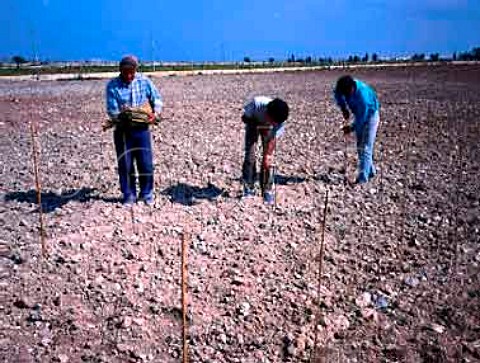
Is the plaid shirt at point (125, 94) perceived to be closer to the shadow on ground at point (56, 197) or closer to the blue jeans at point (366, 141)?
the shadow on ground at point (56, 197)

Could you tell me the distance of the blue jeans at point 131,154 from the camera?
228 inches

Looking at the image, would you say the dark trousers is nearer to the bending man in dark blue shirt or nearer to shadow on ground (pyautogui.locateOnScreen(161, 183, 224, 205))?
shadow on ground (pyautogui.locateOnScreen(161, 183, 224, 205))

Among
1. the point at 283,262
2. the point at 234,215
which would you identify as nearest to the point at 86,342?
the point at 283,262

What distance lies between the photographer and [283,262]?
4957mm

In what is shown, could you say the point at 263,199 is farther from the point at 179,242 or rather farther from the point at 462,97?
the point at 462,97

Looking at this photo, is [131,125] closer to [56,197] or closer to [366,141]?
[56,197]

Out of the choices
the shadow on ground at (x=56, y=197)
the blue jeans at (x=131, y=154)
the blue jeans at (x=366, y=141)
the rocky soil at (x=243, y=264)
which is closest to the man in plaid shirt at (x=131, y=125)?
the blue jeans at (x=131, y=154)

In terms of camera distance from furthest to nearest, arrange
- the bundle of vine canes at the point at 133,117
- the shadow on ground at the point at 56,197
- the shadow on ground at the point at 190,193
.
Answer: the shadow on ground at the point at 190,193, the shadow on ground at the point at 56,197, the bundle of vine canes at the point at 133,117

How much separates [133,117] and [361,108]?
9.17ft

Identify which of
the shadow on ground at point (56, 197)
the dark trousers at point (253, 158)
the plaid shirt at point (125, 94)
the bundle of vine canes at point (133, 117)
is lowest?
the shadow on ground at point (56, 197)

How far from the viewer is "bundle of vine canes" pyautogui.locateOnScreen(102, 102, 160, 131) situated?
560 cm

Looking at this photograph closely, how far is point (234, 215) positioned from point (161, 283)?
1.60 metres

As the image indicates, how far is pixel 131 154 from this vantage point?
5.93m

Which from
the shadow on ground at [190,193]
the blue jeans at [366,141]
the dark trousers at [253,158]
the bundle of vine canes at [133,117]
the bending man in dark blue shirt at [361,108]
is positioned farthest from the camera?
the blue jeans at [366,141]
